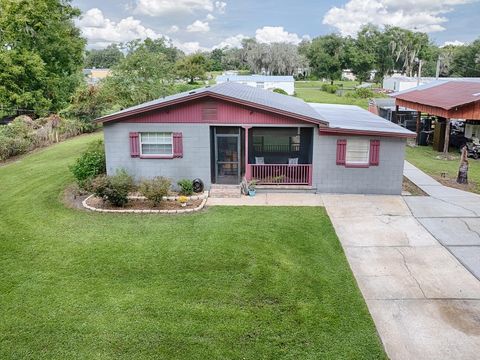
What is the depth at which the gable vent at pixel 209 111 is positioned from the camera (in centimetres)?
1473

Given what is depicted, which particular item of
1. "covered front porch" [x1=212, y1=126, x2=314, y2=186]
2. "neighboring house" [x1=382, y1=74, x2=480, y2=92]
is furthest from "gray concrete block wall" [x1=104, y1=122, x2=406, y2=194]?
"neighboring house" [x1=382, y1=74, x2=480, y2=92]

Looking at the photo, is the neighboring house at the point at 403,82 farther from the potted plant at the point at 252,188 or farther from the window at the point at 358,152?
the potted plant at the point at 252,188

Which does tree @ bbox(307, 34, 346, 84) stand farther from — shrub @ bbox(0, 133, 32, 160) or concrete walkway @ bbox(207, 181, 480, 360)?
concrete walkway @ bbox(207, 181, 480, 360)

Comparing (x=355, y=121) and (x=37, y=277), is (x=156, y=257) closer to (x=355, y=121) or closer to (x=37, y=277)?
(x=37, y=277)

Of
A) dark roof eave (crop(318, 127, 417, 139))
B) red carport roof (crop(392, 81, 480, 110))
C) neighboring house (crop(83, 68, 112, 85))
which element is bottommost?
dark roof eave (crop(318, 127, 417, 139))

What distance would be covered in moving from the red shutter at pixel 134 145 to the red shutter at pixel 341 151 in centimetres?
699

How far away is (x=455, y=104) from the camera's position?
21.3m

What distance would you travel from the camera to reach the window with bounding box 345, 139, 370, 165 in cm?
1481

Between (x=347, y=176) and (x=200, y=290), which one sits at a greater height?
(x=347, y=176)

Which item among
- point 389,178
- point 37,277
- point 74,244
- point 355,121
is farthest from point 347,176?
point 37,277

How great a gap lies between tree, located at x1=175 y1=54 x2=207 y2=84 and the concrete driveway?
63435 mm

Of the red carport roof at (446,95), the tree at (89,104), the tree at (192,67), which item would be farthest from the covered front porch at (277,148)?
the tree at (192,67)

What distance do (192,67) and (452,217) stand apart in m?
64.9

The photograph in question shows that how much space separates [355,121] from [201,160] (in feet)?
20.9
